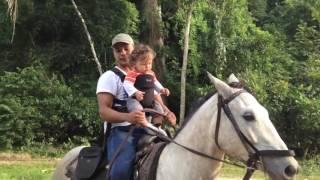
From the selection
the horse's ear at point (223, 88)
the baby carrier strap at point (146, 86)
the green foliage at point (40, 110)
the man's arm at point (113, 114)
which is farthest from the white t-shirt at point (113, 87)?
the green foliage at point (40, 110)

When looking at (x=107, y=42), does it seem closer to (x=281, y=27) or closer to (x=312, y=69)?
(x=312, y=69)

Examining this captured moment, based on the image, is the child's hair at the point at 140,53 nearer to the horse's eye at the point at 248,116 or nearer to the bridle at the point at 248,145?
the bridle at the point at 248,145

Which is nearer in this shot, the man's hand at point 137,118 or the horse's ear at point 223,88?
the horse's ear at point 223,88

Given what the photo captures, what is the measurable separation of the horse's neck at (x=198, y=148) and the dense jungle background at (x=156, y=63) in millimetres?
18710

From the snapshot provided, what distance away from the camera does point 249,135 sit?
428cm

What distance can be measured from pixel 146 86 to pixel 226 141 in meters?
1.10

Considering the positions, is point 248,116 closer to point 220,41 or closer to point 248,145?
point 248,145

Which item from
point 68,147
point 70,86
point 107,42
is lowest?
point 68,147

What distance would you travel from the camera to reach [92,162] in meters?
5.80

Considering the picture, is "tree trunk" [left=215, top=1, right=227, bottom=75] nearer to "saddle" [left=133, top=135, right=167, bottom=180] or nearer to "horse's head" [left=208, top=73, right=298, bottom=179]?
"saddle" [left=133, top=135, right=167, bottom=180]

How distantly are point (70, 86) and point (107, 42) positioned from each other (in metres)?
2.31

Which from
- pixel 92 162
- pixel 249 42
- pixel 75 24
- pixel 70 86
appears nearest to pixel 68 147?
pixel 70 86

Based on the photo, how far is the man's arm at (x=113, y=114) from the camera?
5.07m

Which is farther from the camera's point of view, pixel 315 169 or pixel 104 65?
pixel 104 65
